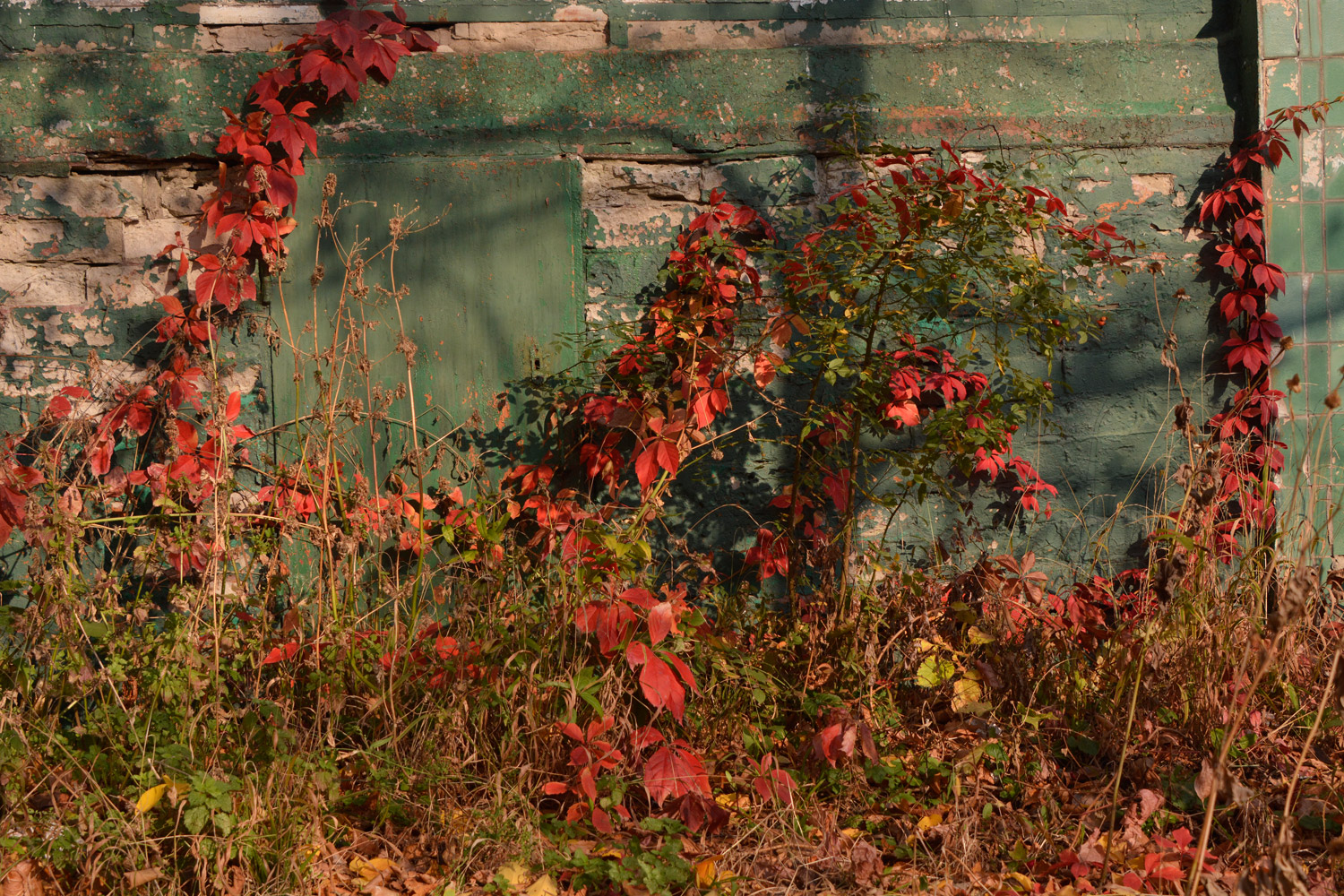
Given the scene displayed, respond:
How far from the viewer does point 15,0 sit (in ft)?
11.3

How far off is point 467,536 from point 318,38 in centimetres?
191

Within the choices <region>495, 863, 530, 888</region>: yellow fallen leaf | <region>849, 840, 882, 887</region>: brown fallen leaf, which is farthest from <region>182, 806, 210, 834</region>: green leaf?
<region>849, 840, 882, 887</region>: brown fallen leaf

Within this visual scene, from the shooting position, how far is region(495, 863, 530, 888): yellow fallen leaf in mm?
2133

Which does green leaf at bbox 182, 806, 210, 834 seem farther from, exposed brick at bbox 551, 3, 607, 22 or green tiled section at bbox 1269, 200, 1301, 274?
green tiled section at bbox 1269, 200, 1301, 274

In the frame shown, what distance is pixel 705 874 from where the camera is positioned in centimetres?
218

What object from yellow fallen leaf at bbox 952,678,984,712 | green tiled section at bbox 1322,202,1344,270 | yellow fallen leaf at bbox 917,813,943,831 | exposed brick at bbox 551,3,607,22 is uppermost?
exposed brick at bbox 551,3,607,22

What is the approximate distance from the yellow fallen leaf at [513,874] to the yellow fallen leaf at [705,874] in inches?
15.4

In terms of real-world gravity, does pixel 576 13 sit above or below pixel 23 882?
above

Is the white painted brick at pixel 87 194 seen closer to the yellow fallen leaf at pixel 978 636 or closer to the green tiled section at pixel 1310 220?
the yellow fallen leaf at pixel 978 636

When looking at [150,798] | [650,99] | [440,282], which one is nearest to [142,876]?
[150,798]

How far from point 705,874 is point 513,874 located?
441mm

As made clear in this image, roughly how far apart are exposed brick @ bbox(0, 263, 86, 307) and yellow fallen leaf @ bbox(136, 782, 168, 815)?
2.18 metres

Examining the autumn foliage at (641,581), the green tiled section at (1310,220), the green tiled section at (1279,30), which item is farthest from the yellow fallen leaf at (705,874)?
the green tiled section at (1279,30)

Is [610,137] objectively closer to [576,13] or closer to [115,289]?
[576,13]
